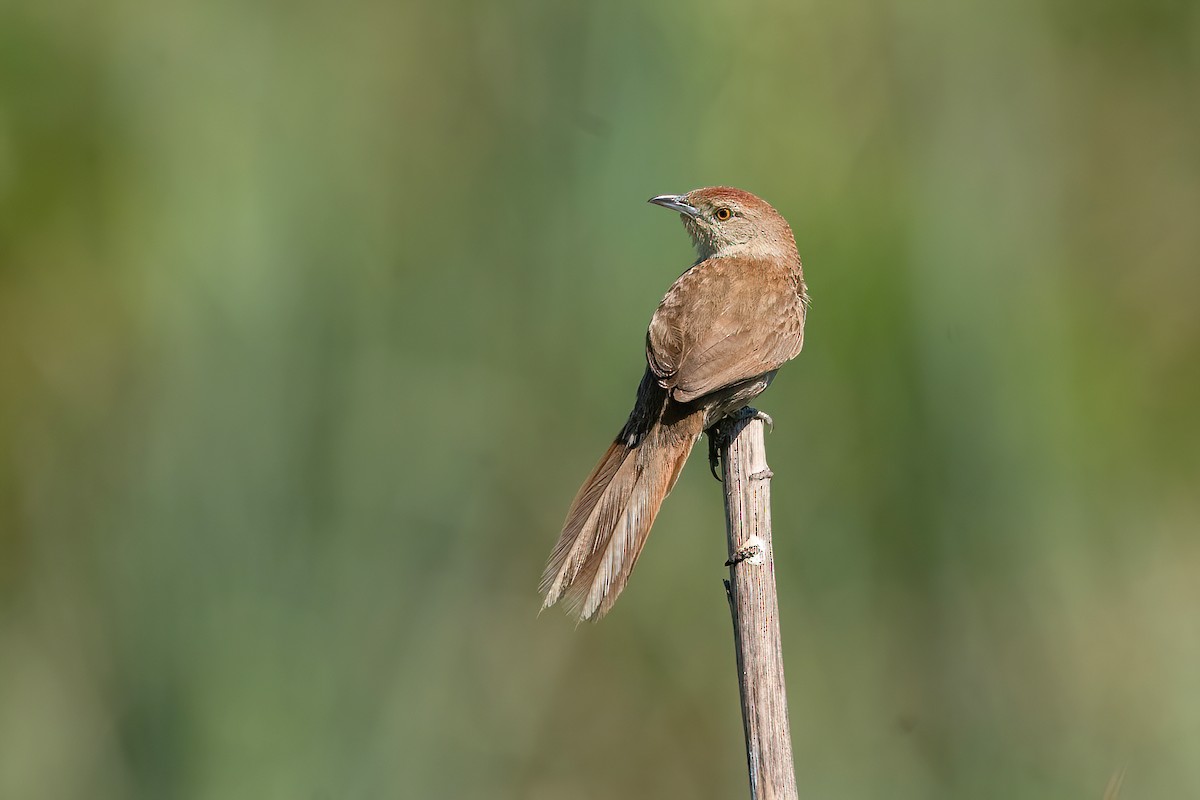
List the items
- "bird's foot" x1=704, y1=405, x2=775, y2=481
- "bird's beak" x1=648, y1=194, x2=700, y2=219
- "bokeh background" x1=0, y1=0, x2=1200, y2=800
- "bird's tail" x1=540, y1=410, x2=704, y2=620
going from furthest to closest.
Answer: "bird's beak" x1=648, y1=194, x2=700, y2=219 < "bokeh background" x1=0, y1=0, x2=1200, y2=800 < "bird's foot" x1=704, y1=405, x2=775, y2=481 < "bird's tail" x1=540, y1=410, x2=704, y2=620

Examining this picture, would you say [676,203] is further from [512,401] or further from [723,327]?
[512,401]

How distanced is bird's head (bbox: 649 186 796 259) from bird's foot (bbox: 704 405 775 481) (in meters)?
0.69

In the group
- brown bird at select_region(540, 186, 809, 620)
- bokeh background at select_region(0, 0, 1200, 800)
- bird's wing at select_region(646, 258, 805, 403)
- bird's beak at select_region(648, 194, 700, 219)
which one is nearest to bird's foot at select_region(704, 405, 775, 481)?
brown bird at select_region(540, 186, 809, 620)

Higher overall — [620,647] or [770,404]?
[770,404]

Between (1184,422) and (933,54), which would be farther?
(1184,422)

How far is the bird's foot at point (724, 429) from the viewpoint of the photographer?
3154mm

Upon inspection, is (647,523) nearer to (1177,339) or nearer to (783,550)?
(783,550)

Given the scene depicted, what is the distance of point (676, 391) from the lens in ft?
9.70

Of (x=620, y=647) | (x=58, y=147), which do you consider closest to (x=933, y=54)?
(x=620, y=647)

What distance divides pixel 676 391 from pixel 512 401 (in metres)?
1.28

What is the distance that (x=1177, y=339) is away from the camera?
4.59 metres

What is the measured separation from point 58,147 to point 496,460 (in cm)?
183

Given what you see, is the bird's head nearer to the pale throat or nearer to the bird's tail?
the pale throat

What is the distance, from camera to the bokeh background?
3.36 meters
